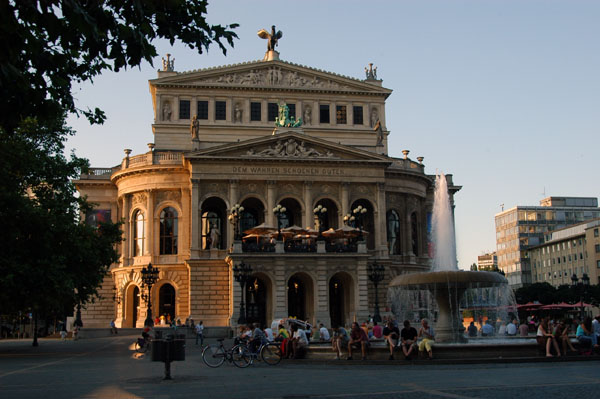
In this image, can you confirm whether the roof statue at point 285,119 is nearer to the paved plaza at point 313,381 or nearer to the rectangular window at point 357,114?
the rectangular window at point 357,114

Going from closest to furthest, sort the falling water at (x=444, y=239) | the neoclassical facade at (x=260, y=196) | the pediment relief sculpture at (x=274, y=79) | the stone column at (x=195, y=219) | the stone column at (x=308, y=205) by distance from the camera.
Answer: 1. the falling water at (x=444, y=239)
2. the neoclassical facade at (x=260, y=196)
3. the stone column at (x=195, y=219)
4. the stone column at (x=308, y=205)
5. the pediment relief sculpture at (x=274, y=79)

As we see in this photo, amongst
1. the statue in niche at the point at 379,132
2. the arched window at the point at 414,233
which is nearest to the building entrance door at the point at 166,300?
the statue in niche at the point at 379,132

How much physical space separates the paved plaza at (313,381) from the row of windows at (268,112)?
39.0m

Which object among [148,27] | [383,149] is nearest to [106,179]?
[383,149]

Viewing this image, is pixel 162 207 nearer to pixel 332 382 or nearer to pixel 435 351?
pixel 435 351

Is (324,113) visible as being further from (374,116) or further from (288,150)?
(288,150)

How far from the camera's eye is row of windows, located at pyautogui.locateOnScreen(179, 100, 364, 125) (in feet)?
200

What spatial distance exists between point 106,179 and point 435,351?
46.5 metres

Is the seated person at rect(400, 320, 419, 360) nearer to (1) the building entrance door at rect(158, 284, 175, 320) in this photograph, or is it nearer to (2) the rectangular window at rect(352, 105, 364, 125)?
(1) the building entrance door at rect(158, 284, 175, 320)

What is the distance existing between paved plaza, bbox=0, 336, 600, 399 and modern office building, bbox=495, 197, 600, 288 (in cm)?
9344

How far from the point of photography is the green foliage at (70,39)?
8.24 m

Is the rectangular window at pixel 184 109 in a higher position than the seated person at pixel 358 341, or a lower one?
higher

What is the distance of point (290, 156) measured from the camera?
54.1 m

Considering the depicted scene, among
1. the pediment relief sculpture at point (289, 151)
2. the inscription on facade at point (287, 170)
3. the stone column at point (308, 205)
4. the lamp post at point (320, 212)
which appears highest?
the pediment relief sculpture at point (289, 151)
